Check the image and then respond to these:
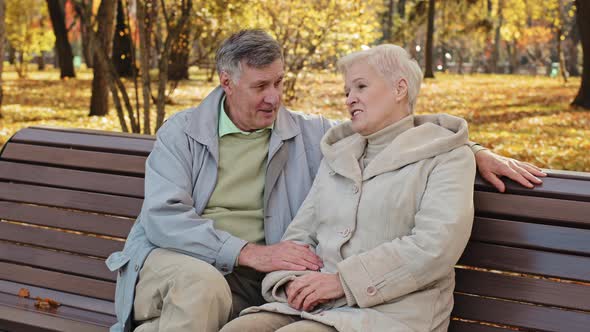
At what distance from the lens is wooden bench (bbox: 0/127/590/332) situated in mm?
3320

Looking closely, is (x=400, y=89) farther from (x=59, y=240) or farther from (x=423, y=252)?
(x=59, y=240)

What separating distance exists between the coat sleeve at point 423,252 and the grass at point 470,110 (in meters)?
7.37

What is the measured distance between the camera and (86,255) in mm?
4332

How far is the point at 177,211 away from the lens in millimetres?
3621

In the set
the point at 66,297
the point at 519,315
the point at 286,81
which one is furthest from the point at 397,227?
the point at 286,81

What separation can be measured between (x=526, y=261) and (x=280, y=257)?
2.96 feet

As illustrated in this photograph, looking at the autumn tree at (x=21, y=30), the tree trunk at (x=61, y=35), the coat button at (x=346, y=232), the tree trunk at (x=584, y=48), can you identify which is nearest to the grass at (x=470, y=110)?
the tree trunk at (x=584, y=48)

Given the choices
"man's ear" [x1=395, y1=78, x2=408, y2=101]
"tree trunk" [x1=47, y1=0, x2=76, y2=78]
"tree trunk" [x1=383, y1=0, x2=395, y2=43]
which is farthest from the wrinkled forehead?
"tree trunk" [x1=383, y1=0, x2=395, y2=43]

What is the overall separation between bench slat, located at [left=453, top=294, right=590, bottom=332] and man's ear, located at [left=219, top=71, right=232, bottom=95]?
1.26 metres

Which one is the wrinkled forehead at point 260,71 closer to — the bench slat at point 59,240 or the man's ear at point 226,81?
the man's ear at point 226,81

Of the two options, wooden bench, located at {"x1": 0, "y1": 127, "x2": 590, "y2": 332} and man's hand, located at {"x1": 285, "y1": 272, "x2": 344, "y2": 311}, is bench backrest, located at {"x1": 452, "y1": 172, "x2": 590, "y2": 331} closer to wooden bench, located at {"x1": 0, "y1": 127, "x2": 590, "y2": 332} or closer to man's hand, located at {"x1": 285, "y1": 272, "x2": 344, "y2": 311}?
wooden bench, located at {"x1": 0, "y1": 127, "x2": 590, "y2": 332}

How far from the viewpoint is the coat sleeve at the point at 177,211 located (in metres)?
3.52

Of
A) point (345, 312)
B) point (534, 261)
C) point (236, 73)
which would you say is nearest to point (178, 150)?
point (236, 73)

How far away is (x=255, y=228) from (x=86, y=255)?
1004 mm
